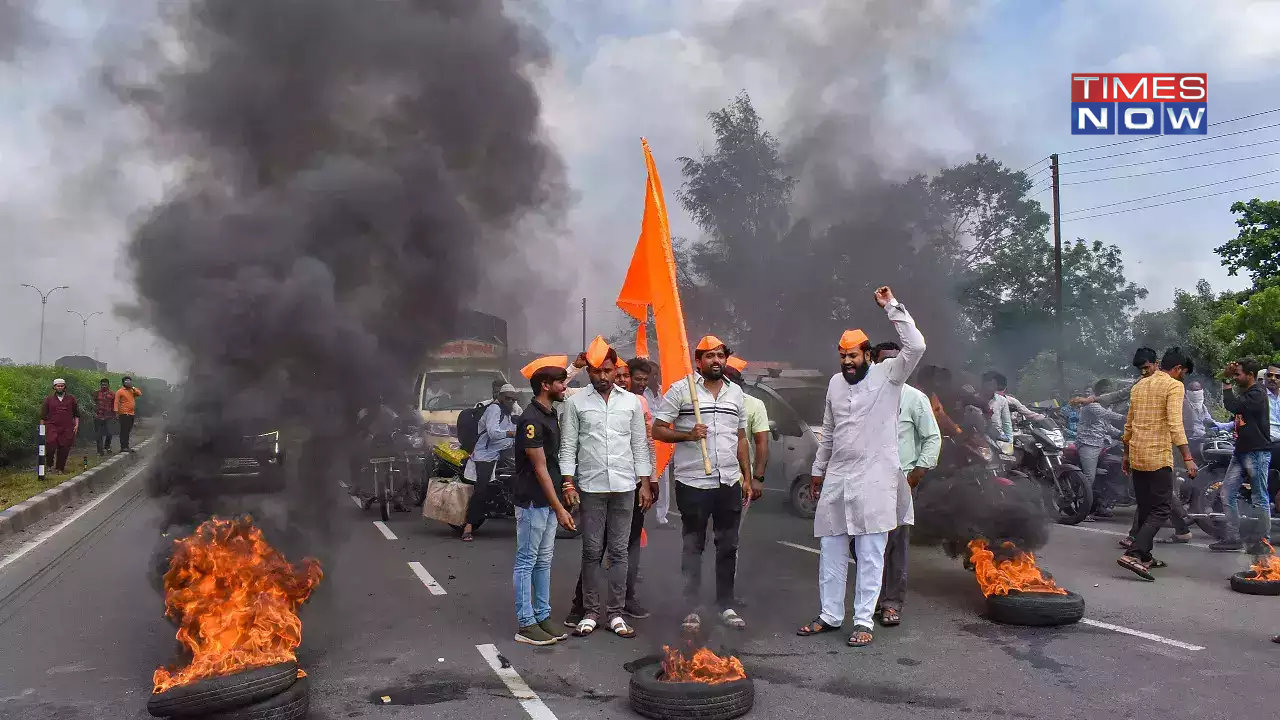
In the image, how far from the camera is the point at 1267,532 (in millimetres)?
8883

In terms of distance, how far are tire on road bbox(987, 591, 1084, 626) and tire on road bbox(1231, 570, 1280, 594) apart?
1.88 meters

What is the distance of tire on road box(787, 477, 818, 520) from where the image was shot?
11.4 m

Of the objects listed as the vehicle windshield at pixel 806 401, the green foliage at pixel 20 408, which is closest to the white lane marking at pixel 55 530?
the green foliage at pixel 20 408

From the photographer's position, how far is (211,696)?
409 cm

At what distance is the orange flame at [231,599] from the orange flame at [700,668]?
70.2 inches

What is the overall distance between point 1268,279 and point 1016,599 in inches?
1163

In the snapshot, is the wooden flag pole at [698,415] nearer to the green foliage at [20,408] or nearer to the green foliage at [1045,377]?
the green foliage at [20,408]

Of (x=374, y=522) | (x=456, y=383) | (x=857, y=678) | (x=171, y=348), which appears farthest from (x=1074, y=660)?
(x=456, y=383)

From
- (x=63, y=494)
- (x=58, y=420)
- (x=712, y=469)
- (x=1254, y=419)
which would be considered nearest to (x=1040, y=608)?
(x=712, y=469)

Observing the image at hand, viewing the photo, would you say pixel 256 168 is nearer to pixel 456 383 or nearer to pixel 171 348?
pixel 171 348

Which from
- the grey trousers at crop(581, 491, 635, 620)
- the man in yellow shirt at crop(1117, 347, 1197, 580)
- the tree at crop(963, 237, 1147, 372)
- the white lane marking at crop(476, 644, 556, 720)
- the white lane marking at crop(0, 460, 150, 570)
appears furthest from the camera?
the tree at crop(963, 237, 1147, 372)

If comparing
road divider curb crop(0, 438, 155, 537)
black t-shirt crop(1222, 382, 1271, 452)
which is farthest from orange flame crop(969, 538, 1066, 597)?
road divider curb crop(0, 438, 155, 537)

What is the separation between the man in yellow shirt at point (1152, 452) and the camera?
299 inches

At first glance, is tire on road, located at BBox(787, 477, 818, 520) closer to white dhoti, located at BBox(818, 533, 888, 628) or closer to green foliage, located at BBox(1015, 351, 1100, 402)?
white dhoti, located at BBox(818, 533, 888, 628)
